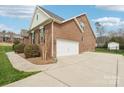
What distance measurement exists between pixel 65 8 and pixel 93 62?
11.8 ft

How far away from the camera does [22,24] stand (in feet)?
29.7

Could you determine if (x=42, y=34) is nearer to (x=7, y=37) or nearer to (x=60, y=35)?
(x=60, y=35)

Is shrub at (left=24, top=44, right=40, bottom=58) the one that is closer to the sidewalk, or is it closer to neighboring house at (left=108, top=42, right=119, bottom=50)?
the sidewalk

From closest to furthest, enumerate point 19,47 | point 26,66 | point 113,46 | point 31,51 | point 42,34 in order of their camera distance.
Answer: point 113,46 → point 26,66 → point 19,47 → point 31,51 → point 42,34

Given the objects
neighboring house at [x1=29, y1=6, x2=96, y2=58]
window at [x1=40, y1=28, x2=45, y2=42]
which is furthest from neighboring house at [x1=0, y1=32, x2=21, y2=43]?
window at [x1=40, y1=28, x2=45, y2=42]

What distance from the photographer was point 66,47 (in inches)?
482

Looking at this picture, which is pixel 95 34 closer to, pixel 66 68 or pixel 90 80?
pixel 66 68

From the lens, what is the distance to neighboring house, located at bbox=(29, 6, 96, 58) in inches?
457

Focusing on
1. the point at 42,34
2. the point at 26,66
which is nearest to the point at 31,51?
the point at 42,34

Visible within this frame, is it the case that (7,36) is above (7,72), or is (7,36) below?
above

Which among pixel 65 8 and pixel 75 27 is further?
pixel 75 27

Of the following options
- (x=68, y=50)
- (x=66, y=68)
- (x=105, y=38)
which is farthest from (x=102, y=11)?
(x=68, y=50)

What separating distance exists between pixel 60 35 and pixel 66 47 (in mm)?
836

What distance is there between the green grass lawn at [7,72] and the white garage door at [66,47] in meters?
2.94
